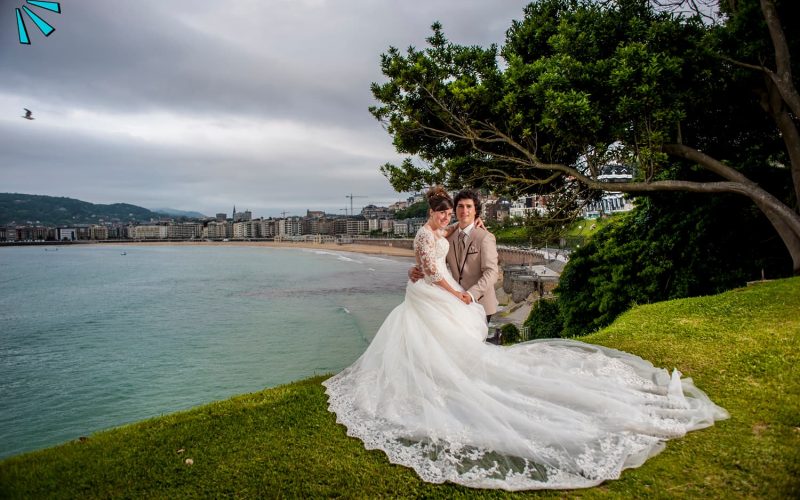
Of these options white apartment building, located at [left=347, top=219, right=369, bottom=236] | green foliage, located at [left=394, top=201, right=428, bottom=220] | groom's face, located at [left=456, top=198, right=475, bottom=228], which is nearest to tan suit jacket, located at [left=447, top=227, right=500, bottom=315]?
groom's face, located at [left=456, top=198, right=475, bottom=228]

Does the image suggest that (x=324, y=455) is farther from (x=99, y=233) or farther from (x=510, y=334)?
(x=99, y=233)

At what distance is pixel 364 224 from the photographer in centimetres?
19162

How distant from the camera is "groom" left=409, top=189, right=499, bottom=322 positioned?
16.9 ft

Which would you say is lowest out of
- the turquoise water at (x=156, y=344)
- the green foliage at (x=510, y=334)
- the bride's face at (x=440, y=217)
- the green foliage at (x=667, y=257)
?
the turquoise water at (x=156, y=344)

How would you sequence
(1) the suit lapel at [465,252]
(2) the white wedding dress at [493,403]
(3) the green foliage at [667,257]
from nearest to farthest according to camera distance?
(2) the white wedding dress at [493,403] → (1) the suit lapel at [465,252] → (3) the green foliage at [667,257]

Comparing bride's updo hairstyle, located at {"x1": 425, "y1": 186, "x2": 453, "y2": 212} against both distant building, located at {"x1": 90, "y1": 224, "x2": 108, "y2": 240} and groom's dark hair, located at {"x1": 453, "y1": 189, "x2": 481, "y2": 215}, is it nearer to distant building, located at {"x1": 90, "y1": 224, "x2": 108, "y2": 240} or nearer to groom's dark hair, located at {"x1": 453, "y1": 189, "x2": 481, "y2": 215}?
groom's dark hair, located at {"x1": 453, "y1": 189, "x2": 481, "y2": 215}

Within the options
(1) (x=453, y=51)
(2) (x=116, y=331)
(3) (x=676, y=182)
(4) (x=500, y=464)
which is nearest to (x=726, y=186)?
(3) (x=676, y=182)

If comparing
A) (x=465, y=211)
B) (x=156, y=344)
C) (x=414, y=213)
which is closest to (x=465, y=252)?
(x=465, y=211)

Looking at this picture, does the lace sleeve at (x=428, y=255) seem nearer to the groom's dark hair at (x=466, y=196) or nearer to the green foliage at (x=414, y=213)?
the groom's dark hair at (x=466, y=196)

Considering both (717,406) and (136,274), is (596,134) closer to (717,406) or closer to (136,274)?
(717,406)

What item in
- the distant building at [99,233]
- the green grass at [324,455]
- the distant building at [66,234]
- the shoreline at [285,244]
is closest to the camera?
the green grass at [324,455]

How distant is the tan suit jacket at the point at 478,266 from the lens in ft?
16.9

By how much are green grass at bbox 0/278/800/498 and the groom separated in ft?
6.85

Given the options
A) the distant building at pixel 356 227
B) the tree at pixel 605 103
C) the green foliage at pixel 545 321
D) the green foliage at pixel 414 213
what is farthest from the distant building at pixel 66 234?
the tree at pixel 605 103
